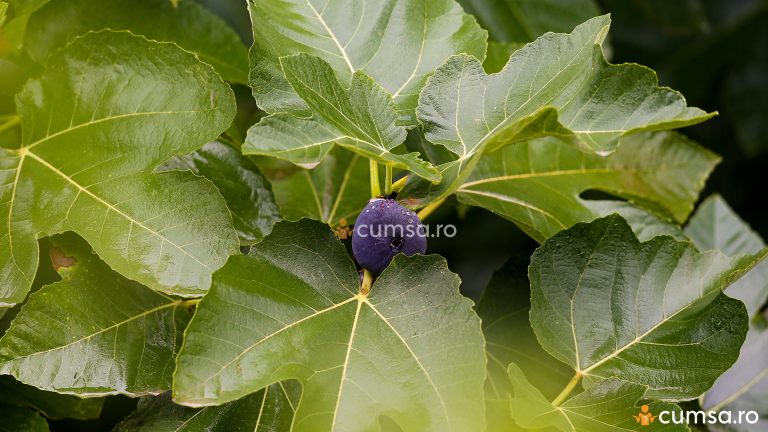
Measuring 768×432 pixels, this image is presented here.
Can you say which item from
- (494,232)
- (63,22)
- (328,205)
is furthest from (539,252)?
(494,232)

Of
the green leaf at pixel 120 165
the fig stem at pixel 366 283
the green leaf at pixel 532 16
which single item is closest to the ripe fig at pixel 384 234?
the fig stem at pixel 366 283

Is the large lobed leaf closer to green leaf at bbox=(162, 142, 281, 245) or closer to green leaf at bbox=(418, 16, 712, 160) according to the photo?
green leaf at bbox=(418, 16, 712, 160)

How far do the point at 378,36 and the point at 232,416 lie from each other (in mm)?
375

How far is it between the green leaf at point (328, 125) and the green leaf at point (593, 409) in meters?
0.19

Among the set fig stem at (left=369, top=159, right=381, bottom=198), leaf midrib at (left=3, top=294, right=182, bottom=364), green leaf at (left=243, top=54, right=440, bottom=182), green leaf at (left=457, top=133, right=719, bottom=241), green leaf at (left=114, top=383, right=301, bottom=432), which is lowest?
green leaf at (left=114, top=383, right=301, bottom=432)

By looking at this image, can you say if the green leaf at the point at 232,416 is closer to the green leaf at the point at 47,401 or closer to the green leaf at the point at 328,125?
the green leaf at the point at 47,401

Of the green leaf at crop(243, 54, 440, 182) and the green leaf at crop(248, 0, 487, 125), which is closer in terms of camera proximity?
the green leaf at crop(243, 54, 440, 182)

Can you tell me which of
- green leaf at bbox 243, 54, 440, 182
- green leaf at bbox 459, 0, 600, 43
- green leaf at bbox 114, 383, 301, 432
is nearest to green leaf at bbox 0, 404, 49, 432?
green leaf at bbox 114, 383, 301, 432

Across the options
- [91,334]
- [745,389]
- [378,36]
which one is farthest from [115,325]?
[745,389]

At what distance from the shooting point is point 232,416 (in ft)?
2.09

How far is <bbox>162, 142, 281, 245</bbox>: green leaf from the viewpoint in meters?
0.74

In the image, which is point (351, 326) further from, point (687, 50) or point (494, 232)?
point (687, 50)

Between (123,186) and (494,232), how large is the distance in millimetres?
1260

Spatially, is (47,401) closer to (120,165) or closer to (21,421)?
(21,421)
